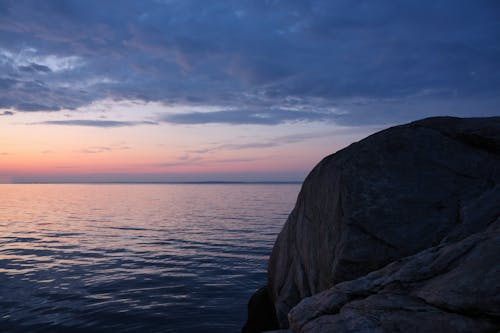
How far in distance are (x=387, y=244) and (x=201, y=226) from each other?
32.2m

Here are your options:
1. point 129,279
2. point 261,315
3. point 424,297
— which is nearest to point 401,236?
point 424,297

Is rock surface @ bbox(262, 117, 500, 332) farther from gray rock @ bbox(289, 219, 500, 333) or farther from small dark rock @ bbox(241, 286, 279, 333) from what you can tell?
small dark rock @ bbox(241, 286, 279, 333)

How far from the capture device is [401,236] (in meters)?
7.28

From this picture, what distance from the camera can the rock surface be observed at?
4551 mm

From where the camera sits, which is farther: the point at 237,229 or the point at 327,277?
the point at 237,229

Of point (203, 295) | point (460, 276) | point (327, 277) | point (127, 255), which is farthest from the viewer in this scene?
point (127, 255)

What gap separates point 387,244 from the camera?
728 cm

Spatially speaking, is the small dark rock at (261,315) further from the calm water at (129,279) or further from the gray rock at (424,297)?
the gray rock at (424,297)

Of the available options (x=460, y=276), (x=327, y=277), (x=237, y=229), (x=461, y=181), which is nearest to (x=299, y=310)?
(x=327, y=277)

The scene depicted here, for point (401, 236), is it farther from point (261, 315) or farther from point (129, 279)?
point (129, 279)

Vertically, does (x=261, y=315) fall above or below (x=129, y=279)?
above

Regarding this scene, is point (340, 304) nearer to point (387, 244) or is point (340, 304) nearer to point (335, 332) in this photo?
point (335, 332)

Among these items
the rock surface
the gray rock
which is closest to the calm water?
the rock surface

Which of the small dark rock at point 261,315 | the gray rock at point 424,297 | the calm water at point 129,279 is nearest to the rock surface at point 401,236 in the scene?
the gray rock at point 424,297
